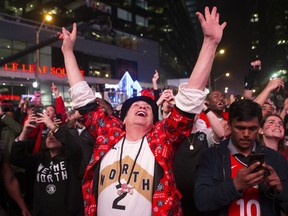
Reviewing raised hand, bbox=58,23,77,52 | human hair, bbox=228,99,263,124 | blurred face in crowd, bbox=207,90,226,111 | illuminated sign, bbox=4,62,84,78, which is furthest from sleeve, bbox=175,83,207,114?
illuminated sign, bbox=4,62,84,78

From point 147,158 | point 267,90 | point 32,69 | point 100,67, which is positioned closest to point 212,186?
point 147,158

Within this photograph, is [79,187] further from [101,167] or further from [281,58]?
[281,58]

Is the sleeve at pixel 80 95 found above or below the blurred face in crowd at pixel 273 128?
above

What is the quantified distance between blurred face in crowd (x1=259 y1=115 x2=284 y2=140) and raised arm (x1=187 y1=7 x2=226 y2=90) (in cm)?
164

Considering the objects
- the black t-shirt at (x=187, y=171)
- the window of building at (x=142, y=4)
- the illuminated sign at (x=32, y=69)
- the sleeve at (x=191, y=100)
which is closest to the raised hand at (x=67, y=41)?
the sleeve at (x=191, y=100)

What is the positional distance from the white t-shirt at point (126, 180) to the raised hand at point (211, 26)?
0.98 metres

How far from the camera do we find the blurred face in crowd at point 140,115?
283cm

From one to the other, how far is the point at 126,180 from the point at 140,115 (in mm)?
584

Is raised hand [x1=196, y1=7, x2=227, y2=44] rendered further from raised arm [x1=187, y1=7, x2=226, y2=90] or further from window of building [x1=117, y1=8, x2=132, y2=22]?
window of building [x1=117, y1=8, x2=132, y2=22]

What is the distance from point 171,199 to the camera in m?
2.48

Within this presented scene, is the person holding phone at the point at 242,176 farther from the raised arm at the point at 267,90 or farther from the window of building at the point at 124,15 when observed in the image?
the window of building at the point at 124,15

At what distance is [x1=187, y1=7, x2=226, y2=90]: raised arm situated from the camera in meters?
2.43

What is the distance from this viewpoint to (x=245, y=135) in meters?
2.47

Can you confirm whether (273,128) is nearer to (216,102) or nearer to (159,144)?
(216,102)
